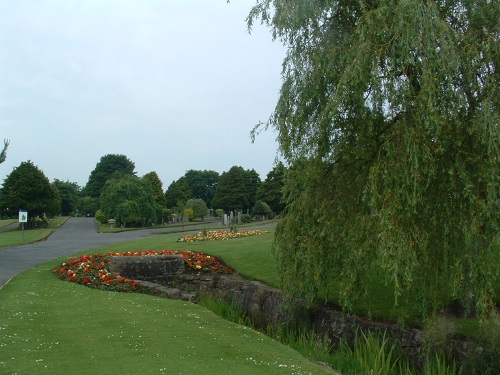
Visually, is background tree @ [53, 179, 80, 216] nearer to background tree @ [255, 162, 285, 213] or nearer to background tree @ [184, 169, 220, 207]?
background tree @ [184, 169, 220, 207]

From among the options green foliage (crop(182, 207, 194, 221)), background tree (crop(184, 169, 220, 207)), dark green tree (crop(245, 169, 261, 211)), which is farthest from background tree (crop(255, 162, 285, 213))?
background tree (crop(184, 169, 220, 207))

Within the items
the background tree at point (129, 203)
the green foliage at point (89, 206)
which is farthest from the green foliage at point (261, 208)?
the green foliage at point (89, 206)

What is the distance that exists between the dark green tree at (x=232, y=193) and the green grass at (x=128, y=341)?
68182 mm

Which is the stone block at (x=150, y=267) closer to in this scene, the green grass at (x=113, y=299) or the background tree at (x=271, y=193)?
the green grass at (x=113, y=299)

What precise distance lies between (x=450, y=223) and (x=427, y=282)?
909 mm

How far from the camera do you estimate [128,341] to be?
8.14m

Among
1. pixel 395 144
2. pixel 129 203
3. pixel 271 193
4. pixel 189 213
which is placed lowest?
pixel 395 144

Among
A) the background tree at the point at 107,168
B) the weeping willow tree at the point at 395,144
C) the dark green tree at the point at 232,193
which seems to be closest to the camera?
the weeping willow tree at the point at 395,144

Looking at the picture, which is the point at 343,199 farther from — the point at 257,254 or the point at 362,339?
the point at 257,254

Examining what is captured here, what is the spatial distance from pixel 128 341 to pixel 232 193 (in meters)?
73.2

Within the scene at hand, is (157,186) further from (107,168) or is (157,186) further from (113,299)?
(113,299)

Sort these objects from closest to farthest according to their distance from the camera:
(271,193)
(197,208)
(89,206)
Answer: (271,193)
(197,208)
(89,206)

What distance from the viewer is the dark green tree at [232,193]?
265 ft

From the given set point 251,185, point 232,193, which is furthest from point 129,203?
point 251,185
